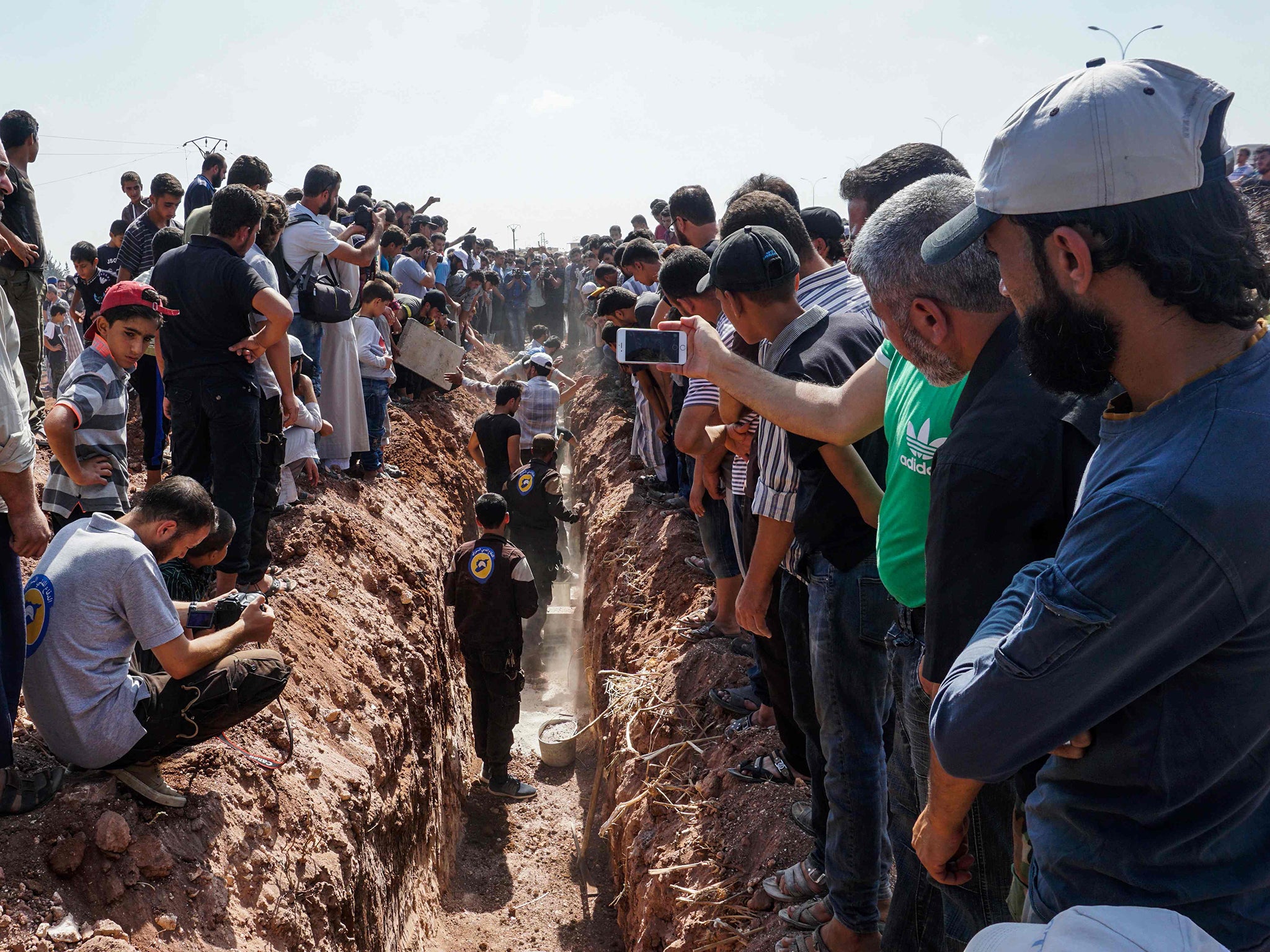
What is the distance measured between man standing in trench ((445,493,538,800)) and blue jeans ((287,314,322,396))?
79.3 inches

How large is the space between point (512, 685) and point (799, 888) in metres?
4.63

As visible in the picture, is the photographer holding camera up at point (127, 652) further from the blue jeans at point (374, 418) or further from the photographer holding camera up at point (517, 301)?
the photographer holding camera up at point (517, 301)

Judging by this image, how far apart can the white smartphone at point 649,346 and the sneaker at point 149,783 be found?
2.62 m

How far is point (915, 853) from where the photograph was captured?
2.38 metres

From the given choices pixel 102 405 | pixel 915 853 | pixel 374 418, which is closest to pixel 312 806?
pixel 102 405

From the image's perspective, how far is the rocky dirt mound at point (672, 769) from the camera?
4035 millimetres

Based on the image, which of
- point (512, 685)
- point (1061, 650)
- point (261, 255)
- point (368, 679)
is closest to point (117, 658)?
point (368, 679)

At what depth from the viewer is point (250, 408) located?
533cm

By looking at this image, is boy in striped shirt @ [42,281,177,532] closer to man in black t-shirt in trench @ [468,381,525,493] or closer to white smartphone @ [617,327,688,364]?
white smartphone @ [617,327,688,364]

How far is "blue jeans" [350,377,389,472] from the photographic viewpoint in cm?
908

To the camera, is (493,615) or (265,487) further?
(493,615)

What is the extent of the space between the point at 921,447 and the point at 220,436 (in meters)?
4.36

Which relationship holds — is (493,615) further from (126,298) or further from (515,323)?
(515,323)

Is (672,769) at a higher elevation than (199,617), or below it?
below
